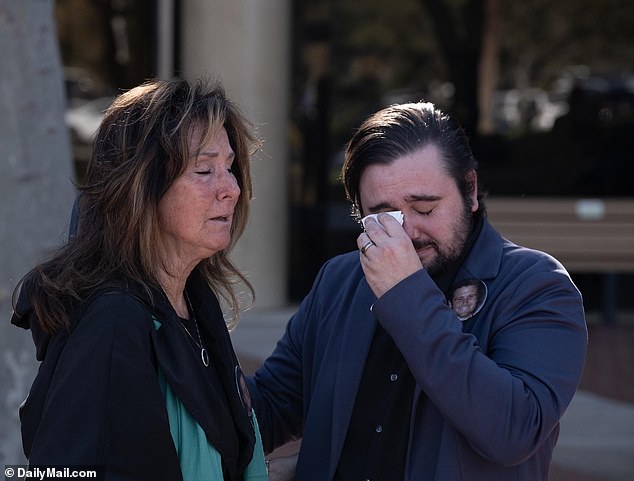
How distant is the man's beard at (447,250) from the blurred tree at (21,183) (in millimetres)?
1780

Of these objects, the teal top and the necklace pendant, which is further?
the necklace pendant

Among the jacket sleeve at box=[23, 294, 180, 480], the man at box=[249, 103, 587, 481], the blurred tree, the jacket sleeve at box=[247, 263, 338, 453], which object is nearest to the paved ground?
the blurred tree

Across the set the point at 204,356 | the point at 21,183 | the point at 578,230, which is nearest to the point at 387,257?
the point at 204,356

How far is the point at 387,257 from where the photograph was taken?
8.05 ft

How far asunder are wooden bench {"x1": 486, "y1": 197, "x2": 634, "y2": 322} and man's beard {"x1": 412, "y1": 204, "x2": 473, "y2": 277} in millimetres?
6638

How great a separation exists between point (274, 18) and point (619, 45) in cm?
291

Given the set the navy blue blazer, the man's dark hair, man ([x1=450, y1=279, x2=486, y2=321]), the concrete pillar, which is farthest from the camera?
the concrete pillar

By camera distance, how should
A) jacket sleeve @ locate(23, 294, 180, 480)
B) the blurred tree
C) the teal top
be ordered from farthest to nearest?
the blurred tree → the teal top → jacket sleeve @ locate(23, 294, 180, 480)

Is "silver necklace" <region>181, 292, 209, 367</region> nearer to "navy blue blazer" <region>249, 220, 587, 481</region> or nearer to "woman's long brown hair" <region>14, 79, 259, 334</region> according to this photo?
"woman's long brown hair" <region>14, 79, 259, 334</region>

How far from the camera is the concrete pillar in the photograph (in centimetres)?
872

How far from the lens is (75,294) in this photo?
86.1 inches

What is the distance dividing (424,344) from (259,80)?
6.63 meters

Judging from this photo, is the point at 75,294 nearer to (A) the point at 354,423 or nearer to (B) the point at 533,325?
(A) the point at 354,423

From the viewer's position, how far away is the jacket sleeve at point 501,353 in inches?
91.5
